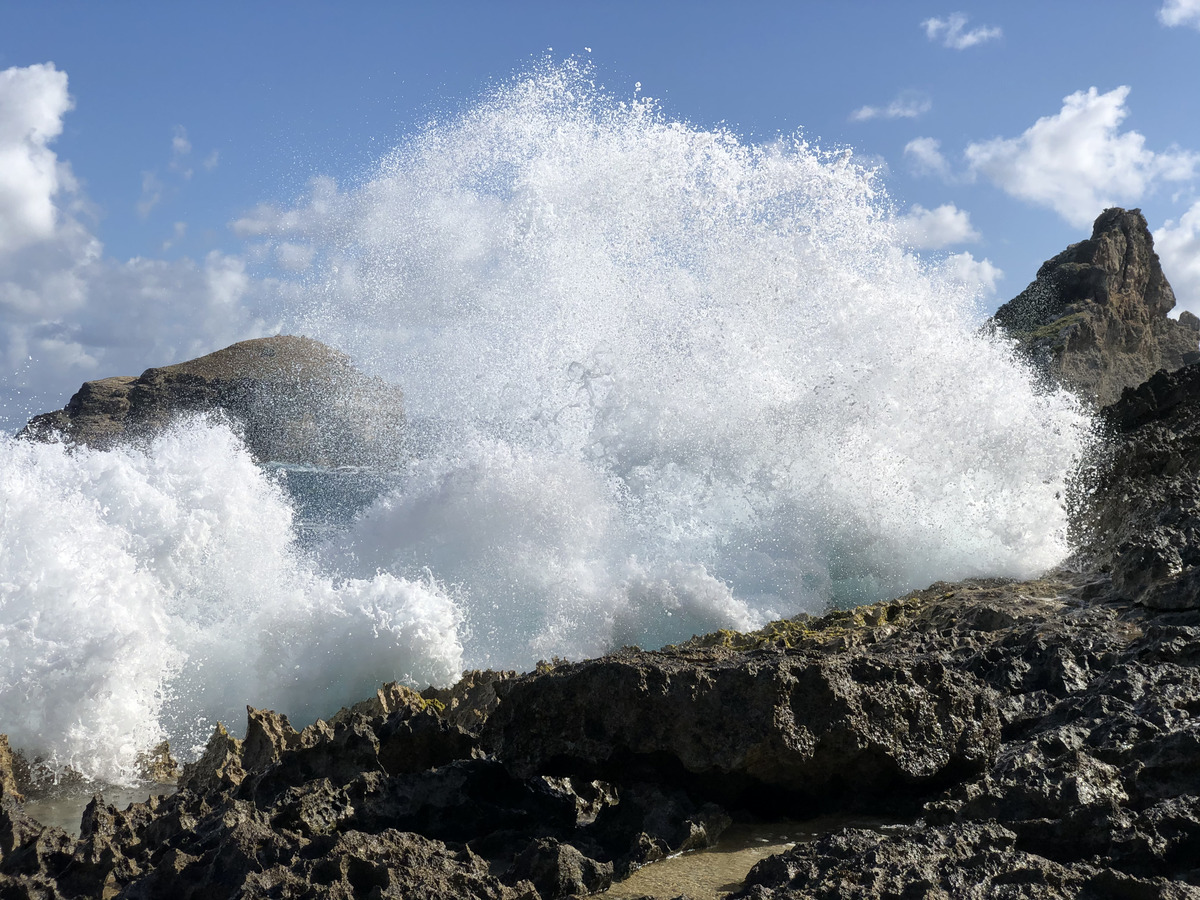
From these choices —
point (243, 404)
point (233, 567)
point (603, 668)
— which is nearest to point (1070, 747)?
point (603, 668)

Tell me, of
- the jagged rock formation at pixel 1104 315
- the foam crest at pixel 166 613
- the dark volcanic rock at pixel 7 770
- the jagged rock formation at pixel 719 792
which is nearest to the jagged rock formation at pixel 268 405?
the foam crest at pixel 166 613

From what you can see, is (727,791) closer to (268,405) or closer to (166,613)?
(166,613)

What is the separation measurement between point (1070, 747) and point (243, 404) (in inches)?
3041

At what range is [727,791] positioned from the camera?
3619 millimetres

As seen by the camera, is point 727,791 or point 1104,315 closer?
point 727,791

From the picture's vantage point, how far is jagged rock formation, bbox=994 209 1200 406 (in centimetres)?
3919

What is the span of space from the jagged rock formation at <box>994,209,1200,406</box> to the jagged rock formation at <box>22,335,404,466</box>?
27.9 metres

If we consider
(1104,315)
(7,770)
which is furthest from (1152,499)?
(1104,315)

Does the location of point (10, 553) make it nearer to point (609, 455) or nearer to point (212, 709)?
point (212, 709)

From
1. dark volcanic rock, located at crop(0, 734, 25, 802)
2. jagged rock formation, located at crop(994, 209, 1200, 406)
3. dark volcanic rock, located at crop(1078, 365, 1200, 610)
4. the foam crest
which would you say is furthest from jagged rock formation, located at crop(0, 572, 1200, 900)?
jagged rock formation, located at crop(994, 209, 1200, 406)

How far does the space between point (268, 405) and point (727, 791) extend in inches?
2592

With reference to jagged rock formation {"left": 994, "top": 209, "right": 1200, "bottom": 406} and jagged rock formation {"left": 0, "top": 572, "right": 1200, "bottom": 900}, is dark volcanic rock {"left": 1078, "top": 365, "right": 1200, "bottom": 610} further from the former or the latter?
jagged rock formation {"left": 994, "top": 209, "right": 1200, "bottom": 406}

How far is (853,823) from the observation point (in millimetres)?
3498

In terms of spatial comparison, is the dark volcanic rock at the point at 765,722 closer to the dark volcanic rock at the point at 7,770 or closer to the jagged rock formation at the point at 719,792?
the jagged rock formation at the point at 719,792
